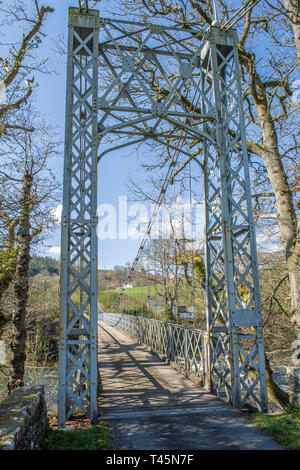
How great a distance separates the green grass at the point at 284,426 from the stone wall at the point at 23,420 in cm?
231

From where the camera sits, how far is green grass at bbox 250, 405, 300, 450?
3359 millimetres

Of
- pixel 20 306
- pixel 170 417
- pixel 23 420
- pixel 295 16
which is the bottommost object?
pixel 170 417

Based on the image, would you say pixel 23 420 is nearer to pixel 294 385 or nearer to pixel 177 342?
pixel 294 385

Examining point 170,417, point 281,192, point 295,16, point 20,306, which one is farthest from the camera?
point 20,306

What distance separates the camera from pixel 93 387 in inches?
163

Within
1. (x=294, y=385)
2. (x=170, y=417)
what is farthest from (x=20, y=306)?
(x=294, y=385)

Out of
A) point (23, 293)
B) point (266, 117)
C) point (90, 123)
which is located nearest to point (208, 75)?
point (266, 117)

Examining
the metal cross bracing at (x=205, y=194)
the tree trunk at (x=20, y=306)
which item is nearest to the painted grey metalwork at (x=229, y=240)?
the metal cross bracing at (x=205, y=194)

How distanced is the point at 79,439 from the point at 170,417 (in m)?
1.23

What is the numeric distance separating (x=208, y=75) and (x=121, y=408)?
208 inches

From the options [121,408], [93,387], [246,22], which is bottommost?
[121,408]

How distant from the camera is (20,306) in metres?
7.78

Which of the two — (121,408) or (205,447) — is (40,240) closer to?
(121,408)
